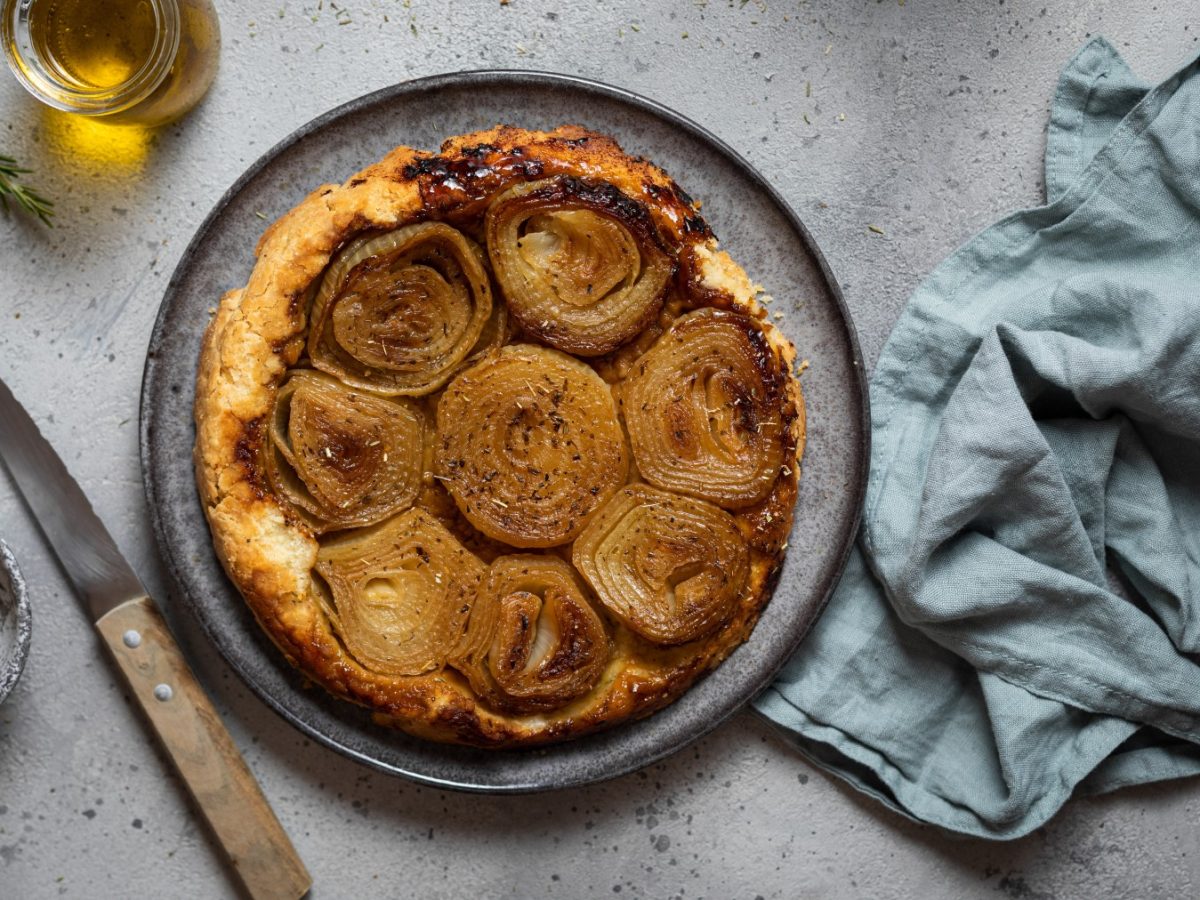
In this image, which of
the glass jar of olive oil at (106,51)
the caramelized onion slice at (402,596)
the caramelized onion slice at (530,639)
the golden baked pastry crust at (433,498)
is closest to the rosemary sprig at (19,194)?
the glass jar of olive oil at (106,51)

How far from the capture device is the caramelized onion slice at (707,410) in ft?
8.57

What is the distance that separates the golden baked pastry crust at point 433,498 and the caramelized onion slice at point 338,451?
0.04 m

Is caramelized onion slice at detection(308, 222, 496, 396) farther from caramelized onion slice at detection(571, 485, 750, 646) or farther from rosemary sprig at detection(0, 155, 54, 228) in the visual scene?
rosemary sprig at detection(0, 155, 54, 228)

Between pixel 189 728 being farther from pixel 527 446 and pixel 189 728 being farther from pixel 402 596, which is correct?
pixel 527 446

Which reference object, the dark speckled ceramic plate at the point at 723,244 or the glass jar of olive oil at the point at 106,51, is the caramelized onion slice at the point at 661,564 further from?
the glass jar of olive oil at the point at 106,51

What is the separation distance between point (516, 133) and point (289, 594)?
1.25 meters

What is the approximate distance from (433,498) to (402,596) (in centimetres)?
25

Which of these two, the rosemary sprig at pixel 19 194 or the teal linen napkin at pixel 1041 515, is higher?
the rosemary sprig at pixel 19 194

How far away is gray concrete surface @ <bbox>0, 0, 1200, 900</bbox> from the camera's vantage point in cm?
299

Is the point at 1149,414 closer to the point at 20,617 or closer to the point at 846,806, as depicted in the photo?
the point at 846,806

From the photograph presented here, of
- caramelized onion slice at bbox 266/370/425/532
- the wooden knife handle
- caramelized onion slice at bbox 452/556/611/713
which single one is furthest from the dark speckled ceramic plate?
caramelized onion slice at bbox 266/370/425/532

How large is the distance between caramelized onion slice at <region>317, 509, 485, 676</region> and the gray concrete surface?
631 mm

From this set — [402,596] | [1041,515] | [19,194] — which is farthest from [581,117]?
[1041,515]

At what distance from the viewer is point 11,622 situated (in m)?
2.85
